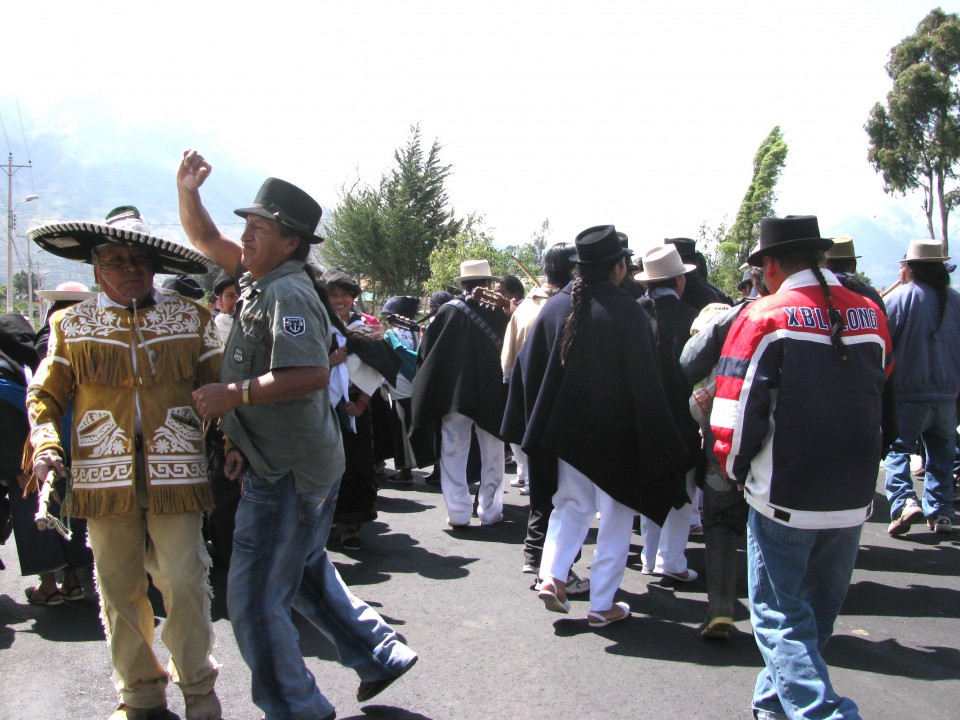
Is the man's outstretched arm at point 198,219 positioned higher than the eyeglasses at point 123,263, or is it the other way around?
the man's outstretched arm at point 198,219

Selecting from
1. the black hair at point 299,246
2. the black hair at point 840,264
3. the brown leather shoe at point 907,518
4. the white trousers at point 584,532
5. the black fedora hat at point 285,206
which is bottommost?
the brown leather shoe at point 907,518

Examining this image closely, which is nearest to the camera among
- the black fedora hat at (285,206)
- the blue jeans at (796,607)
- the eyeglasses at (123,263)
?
the blue jeans at (796,607)

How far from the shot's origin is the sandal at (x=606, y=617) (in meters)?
4.65

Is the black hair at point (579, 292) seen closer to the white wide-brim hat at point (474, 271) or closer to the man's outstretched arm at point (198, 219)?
the man's outstretched arm at point (198, 219)

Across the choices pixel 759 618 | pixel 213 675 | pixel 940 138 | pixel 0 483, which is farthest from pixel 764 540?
pixel 940 138

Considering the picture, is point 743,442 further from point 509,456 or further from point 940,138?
point 940,138

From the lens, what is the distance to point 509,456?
35.7 ft

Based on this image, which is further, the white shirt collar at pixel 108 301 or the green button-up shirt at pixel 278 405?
the white shirt collar at pixel 108 301

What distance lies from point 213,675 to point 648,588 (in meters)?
3.01

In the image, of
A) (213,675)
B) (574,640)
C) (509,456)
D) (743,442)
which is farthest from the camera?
(509,456)

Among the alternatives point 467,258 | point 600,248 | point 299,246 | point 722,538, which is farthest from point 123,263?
point 467,258

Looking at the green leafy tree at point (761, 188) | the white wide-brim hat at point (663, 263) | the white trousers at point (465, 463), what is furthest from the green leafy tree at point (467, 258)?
the white wide-brim hat at point (663, 263)

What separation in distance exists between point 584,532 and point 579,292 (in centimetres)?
139

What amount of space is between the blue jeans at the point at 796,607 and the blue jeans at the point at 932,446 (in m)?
3.73
